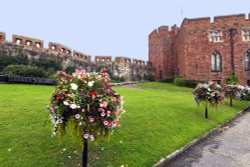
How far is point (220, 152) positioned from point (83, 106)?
5572mm

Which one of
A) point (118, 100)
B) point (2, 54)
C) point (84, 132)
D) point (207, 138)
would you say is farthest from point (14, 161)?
point (2, 54)

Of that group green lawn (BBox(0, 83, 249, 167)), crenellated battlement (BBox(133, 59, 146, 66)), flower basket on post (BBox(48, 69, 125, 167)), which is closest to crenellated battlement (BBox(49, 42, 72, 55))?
crenellated battlement (BBox(133, 59, 146, 66))

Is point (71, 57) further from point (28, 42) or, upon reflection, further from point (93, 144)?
point (93, 144)

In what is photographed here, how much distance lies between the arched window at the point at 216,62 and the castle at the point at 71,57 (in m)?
13.7

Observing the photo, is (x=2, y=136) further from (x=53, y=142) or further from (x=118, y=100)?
(x=118, y=100)

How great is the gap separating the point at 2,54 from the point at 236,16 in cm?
3192

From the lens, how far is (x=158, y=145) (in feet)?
23.4

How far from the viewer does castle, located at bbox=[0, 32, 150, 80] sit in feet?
81.3

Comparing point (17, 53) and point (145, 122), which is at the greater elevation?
point (17, 53)

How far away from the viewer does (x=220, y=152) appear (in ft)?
24.8

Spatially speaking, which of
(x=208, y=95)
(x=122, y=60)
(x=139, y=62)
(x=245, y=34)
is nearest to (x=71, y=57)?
(x=122, y=60)

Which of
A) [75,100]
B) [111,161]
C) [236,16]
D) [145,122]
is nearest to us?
[75,100]

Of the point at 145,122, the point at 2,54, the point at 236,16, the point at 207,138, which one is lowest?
the point at 207,138

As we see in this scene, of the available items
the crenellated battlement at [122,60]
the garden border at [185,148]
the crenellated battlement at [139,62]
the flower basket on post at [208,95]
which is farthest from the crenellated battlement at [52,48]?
the garden border at [185,148]
